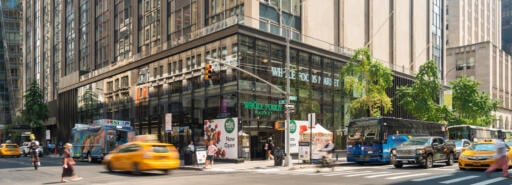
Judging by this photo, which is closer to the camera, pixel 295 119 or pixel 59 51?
pixel 295 119

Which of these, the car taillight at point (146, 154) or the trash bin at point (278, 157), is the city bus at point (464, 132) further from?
the car taillight at point (146, 154)

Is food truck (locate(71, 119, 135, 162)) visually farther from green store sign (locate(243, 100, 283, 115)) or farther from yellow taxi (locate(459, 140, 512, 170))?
yellow taxi (locate(459, 140, 512, 170))

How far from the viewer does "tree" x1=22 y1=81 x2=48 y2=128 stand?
7281 centimetres

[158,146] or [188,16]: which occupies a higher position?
[188,16]

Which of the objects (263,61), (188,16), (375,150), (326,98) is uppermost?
(188,16)

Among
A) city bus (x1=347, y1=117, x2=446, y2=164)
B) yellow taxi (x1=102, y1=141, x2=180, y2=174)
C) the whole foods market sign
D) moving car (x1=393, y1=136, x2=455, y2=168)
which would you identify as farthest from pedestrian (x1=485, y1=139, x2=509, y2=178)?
the whole foods market sign

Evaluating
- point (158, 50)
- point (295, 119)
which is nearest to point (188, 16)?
point (158, 50)

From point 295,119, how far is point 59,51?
1825 inches

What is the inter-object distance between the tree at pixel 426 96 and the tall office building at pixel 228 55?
6230 mm

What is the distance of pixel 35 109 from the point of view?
7225 cm

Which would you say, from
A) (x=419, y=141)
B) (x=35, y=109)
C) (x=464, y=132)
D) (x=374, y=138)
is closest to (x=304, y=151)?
(x=374, y=138)

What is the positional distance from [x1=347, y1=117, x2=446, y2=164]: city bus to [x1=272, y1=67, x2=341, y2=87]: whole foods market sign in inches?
383

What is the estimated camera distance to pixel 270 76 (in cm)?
3884

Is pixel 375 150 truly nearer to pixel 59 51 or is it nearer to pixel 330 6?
pixel 330 6
